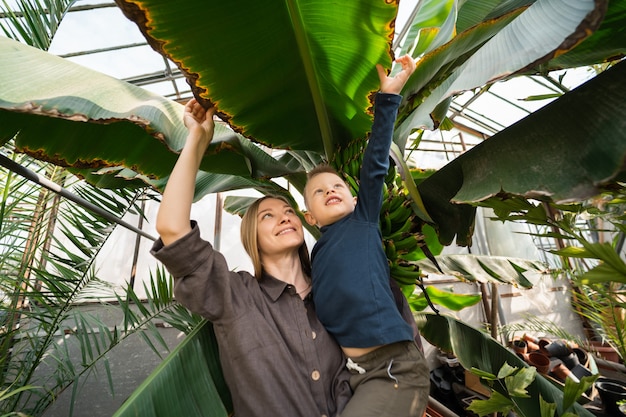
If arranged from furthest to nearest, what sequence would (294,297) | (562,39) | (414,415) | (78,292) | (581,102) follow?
(78,292) → (294,297) → (414,415) → (581,102) → (562,39)

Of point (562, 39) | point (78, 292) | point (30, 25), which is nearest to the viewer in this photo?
point (562, 39)

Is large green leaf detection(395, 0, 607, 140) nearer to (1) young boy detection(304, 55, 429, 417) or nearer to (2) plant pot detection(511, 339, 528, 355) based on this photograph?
(1) young boy detection(304, 55, 429, 417)

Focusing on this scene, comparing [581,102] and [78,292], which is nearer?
[581,102]

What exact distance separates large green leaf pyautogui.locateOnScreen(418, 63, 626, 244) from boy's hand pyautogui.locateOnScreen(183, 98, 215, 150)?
0.61 m

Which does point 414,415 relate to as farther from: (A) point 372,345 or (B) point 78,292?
(B) point 78,292

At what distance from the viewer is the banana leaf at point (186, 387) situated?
0.65 m

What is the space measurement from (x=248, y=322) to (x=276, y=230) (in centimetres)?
29

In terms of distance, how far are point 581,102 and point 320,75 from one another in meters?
0.63

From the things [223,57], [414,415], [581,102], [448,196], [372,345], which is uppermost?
[223,57]

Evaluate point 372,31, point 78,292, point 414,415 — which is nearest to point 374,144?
point 372,31

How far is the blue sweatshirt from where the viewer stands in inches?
29.1

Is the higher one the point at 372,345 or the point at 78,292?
the point at 78,292

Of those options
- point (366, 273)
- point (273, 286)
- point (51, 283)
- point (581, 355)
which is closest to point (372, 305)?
point (366, 273)

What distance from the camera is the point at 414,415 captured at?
0.70 m
